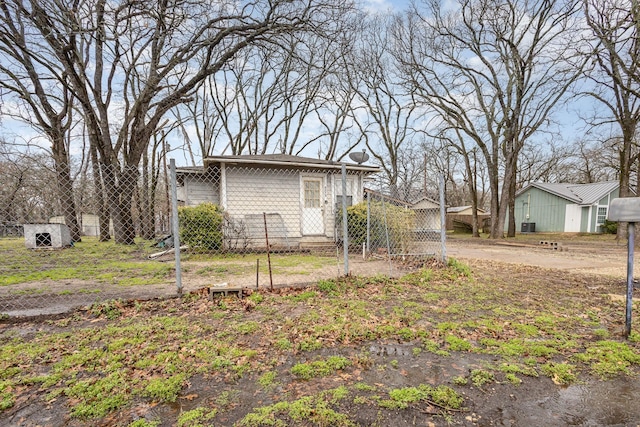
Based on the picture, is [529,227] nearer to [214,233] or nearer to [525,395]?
[214,233]

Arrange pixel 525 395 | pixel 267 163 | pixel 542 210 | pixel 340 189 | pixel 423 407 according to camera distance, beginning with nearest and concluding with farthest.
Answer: pixel 423 407, pixel 525 395, pixel 267 163, pixel 340 189, pixel 542 210

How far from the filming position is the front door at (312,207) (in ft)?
32.6

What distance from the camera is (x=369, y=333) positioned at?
9.23 feet

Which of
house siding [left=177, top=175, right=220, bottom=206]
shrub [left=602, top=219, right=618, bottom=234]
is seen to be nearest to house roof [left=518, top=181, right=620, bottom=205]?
shrub [left=602, top=219, right=618, bottom=234]

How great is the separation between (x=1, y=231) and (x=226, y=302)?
13.1 feet

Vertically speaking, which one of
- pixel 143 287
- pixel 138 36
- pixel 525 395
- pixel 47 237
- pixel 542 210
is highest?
pixel 138 36

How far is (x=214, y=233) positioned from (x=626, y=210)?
315 inches

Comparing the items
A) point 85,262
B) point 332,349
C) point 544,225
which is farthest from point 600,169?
point 85,262

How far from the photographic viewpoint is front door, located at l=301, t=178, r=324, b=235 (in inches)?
391

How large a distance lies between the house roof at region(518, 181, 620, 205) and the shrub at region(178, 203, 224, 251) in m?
24.0

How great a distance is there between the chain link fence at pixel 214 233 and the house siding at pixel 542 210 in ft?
58.4

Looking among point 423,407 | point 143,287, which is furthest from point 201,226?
point 423,407

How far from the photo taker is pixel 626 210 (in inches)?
96.2

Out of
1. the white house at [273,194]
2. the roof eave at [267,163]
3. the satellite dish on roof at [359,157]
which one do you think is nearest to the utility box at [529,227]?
the white house at [273,194]
